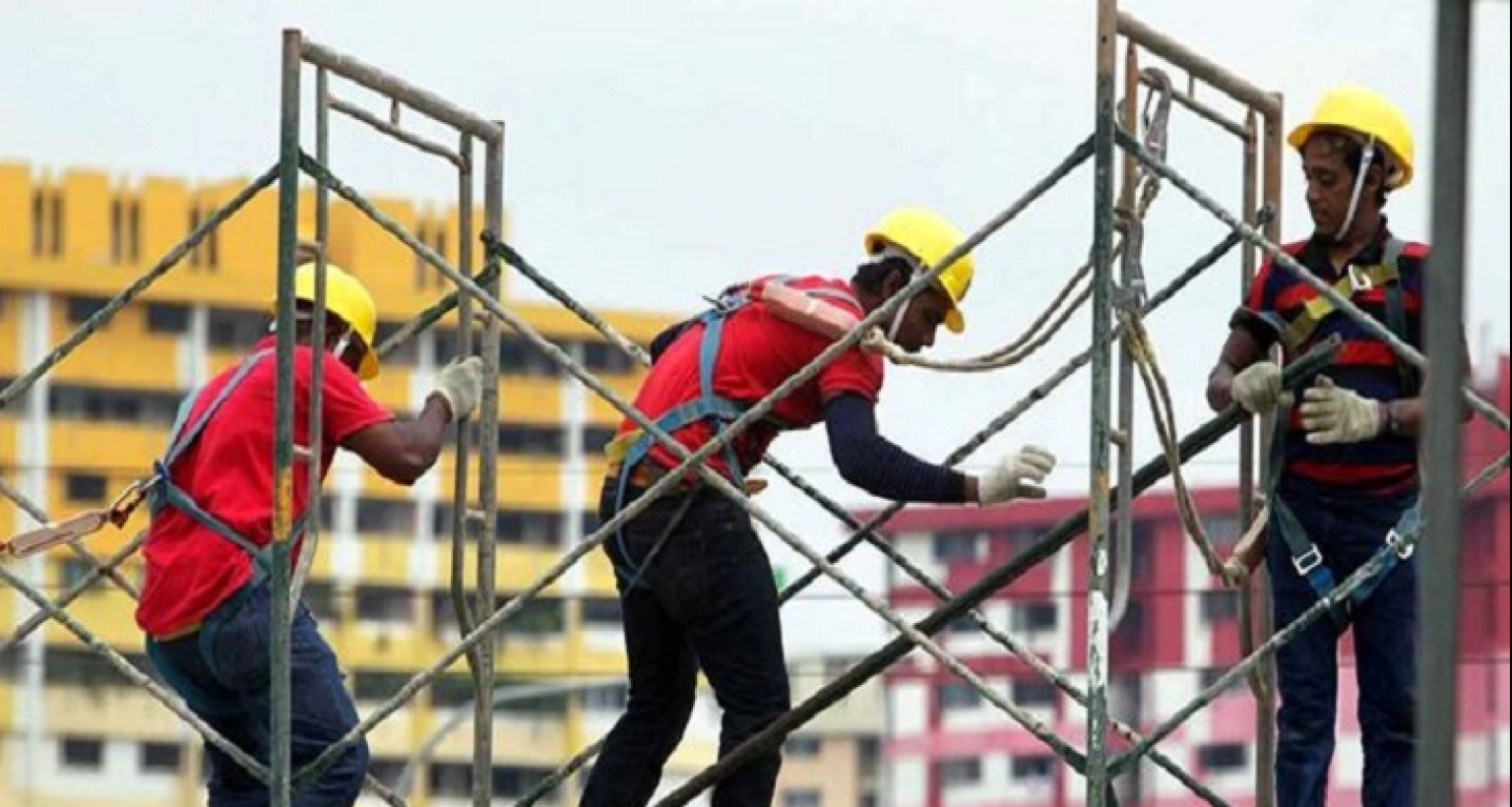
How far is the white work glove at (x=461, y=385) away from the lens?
51.3ft

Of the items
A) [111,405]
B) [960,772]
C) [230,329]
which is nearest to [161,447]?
[111,405]

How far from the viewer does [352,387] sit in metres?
15.4

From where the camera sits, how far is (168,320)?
104875mm

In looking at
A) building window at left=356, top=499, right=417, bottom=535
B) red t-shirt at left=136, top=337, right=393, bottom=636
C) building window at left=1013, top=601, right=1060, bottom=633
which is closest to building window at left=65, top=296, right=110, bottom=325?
building window at left=356, top=499, right=417, bottom=535

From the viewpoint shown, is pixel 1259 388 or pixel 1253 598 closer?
pixel 1259 388

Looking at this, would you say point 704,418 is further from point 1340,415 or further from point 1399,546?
point 1399,546

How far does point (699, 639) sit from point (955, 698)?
47.2m

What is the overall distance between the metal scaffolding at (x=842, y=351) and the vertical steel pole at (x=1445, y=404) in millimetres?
3665

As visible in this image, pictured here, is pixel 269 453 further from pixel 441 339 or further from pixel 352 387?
pixel 441 339

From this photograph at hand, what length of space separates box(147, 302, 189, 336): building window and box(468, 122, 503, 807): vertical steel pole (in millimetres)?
88660

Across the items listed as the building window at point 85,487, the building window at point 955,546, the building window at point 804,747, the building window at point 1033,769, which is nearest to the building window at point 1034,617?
the building window at point 955,546

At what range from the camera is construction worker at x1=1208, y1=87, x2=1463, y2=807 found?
14539mm

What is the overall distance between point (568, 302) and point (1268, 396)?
2.79 metres

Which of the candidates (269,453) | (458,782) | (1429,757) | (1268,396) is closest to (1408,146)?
(1268,396)
